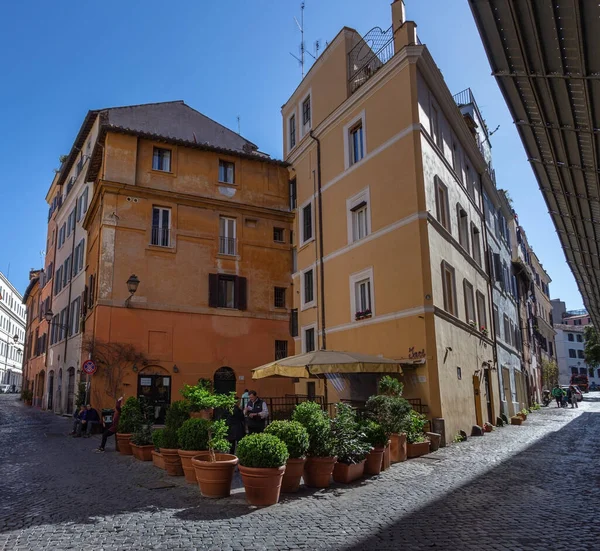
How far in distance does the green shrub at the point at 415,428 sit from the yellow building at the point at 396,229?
845 mm

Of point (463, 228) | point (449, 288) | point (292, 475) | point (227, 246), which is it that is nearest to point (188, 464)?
point (292, 475)

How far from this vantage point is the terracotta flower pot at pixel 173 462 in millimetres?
10078

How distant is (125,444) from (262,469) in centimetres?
725

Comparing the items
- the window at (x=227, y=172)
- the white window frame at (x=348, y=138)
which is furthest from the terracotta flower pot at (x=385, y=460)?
the window at (x=227, y=172)

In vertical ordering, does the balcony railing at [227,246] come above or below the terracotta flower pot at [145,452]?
above

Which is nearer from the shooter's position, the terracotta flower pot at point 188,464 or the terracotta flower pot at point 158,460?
the terracotta flower pot at point 188,464

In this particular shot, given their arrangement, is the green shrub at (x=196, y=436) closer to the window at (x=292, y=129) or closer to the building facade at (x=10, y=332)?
the window at (x=292, y=129)

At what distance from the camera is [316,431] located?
8.98 m

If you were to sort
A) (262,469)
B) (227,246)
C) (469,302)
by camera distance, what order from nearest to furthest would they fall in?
1. (262,469)
2. (469,302)
3. (227,246)

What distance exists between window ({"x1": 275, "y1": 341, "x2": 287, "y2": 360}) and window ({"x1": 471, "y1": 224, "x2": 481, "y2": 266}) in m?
9.83

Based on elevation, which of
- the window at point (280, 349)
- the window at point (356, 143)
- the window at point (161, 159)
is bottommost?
the window at point (280, 349)

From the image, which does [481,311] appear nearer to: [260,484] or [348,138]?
[348,138]

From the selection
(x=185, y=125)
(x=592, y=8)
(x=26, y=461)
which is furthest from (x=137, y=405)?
(x=185, y=125)

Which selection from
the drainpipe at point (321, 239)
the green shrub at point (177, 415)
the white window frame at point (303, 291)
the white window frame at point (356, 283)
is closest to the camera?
the green shrub at point (177, 415)
